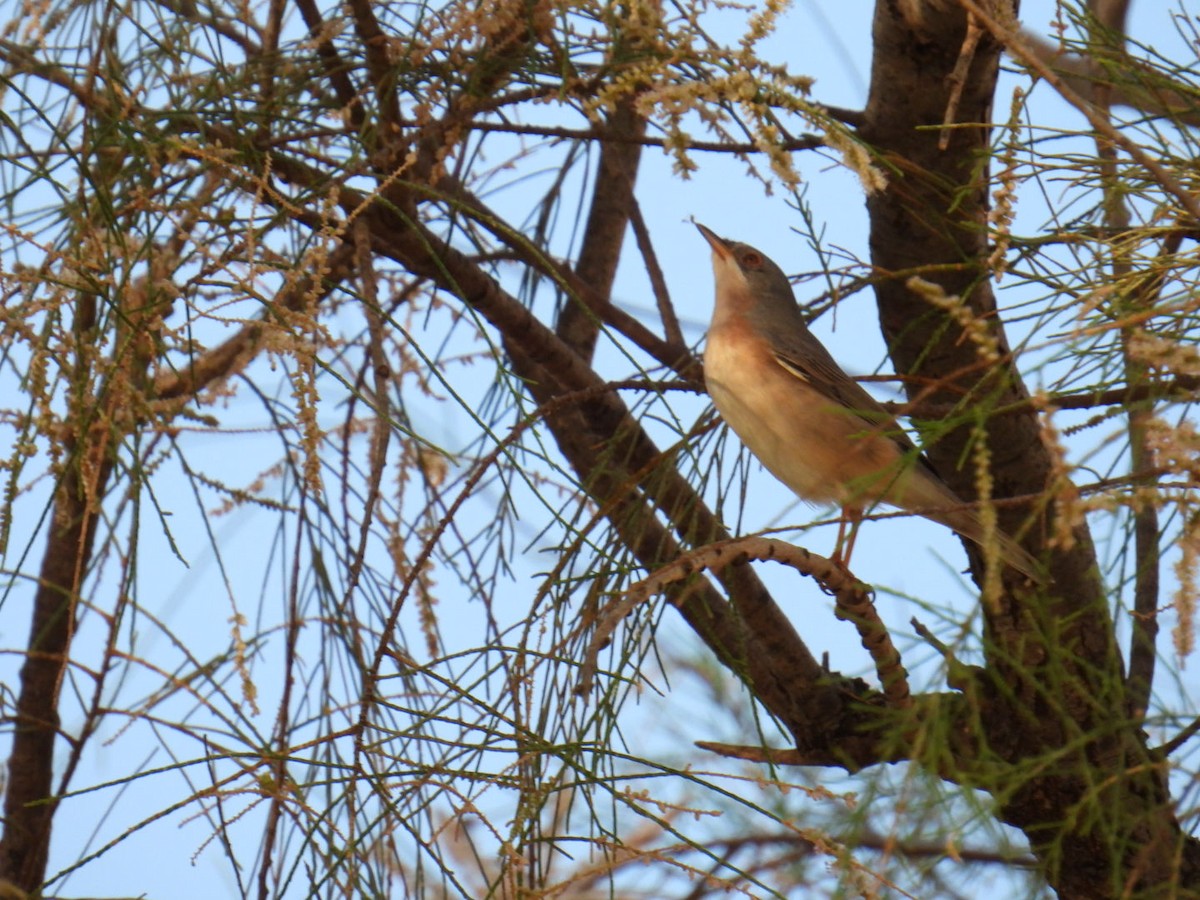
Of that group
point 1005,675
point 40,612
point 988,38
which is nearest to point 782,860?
point 1005,675

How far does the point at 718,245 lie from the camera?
5086mm

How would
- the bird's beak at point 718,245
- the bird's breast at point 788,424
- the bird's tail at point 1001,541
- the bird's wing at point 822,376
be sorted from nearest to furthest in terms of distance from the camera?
the bird's tail at point 1001,541, the bird's breast at point 788,424, the bird's wing at point 822,376, the bird's beak at point 718,245

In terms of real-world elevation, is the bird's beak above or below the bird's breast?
above

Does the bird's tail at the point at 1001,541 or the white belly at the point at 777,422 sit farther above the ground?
the white belly at the point at 777,422

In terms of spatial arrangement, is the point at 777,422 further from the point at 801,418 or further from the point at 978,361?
the point at 978,361

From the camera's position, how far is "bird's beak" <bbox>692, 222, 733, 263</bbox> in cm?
500

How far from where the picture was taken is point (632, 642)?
9.50 ft

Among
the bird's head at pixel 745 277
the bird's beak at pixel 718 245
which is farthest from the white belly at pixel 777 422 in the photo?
the bird's beak at pixel 718 245

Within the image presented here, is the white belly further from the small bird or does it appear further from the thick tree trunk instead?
the thick tree trunk

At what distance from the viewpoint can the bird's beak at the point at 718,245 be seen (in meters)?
5.00

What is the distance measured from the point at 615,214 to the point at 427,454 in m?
1.63

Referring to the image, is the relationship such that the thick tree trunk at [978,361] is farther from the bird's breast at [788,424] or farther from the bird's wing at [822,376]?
the bird's wing at [822,376]

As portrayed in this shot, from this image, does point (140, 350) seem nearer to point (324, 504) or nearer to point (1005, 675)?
point (324, 504)

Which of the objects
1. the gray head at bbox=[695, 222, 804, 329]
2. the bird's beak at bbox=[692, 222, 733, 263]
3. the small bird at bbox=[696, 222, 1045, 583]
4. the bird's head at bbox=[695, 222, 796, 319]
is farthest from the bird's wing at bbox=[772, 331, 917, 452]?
the bird's beak at bbox=[692, 222, 733, 263]
